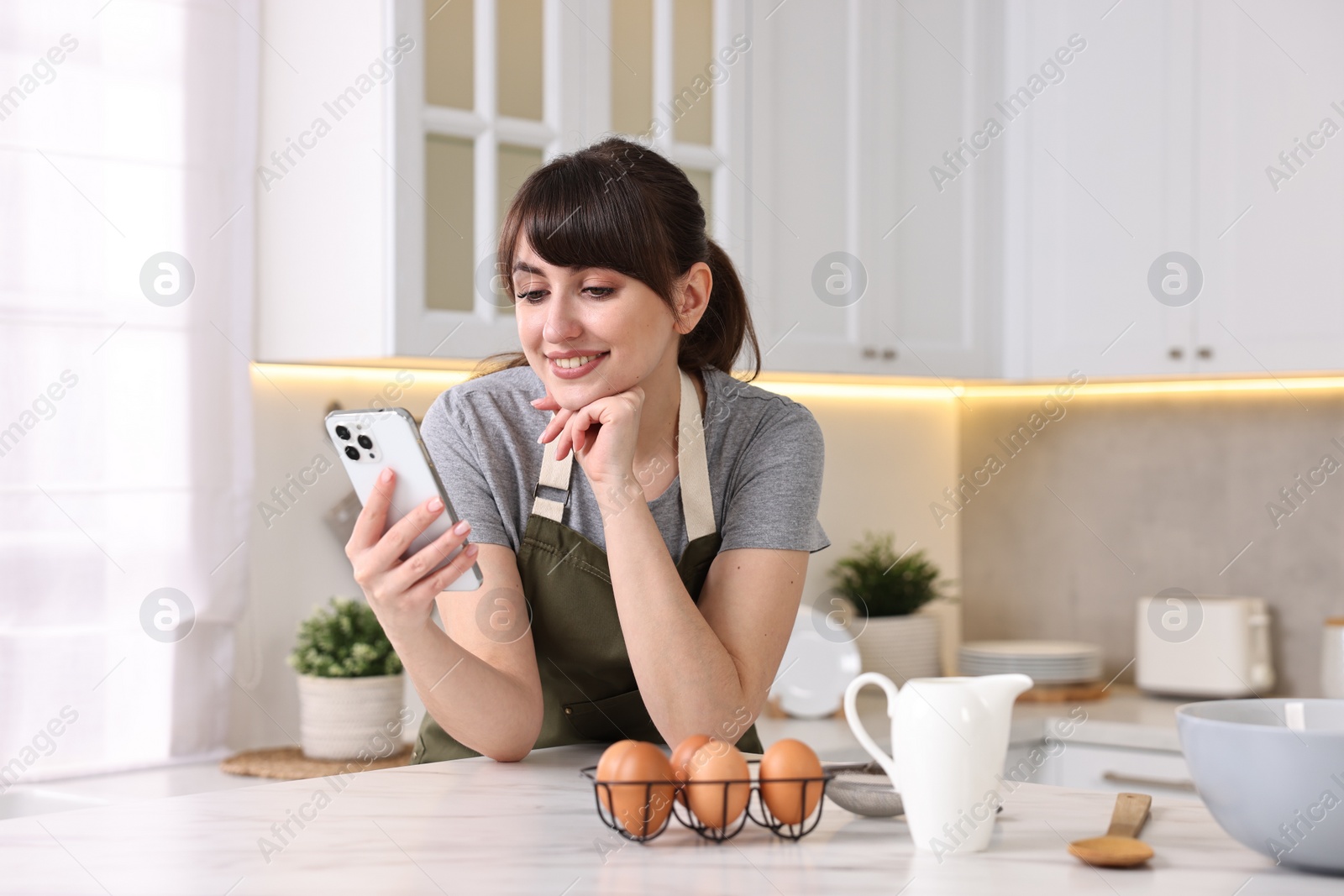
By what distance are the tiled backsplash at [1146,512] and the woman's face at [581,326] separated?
1.96 m

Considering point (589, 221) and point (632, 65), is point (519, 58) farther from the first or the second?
point (589, 221)

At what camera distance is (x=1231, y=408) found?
2.87 metres

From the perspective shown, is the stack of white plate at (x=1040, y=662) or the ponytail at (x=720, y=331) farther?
the stack of white plate at (x=1040, y=662)

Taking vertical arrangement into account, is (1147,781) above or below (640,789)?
below

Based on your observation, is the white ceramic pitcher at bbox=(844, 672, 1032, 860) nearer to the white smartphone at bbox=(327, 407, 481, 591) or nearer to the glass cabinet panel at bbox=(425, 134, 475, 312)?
the white smartphone at bbox=(327, 407, 481, 591)

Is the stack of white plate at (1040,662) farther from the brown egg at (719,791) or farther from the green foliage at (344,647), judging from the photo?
the brown egg at (719,791)

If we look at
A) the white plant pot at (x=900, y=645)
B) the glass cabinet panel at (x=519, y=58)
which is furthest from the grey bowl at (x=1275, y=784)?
the white plant pot at (x=900, y=645)

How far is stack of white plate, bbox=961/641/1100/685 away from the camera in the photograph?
9.23ft

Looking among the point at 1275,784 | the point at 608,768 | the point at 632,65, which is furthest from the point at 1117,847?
the point at 632,65

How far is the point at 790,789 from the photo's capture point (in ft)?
2.89

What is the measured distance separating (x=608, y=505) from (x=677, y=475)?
19cm

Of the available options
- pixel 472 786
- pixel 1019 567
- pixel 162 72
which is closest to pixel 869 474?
pixel 1019 567

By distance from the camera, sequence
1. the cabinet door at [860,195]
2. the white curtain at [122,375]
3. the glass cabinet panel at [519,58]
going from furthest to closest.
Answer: the cabinet door at [860,195]
the glass cabinet panel at [519,58]
the white curtain at [122,375]

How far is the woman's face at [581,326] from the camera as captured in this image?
1.29m
